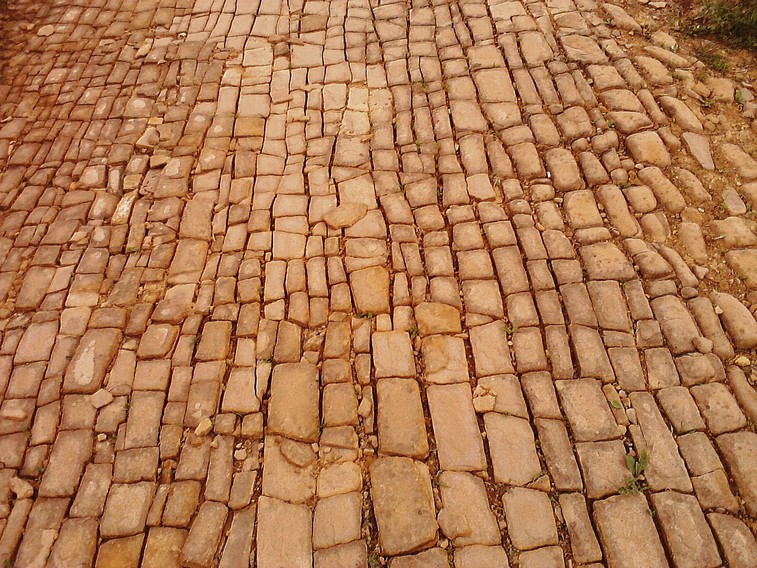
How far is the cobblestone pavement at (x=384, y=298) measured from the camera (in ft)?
11.3

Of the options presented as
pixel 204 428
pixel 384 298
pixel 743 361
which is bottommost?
pixel 204 428

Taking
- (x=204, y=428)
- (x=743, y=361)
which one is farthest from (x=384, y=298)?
(x=743, y=361)

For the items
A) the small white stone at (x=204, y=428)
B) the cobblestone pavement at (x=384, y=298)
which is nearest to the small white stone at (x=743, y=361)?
the cobblestone pavement at (x=384, y=298)

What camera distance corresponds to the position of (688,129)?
17.1 feet

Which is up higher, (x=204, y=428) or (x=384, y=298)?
(x=384, y=298)

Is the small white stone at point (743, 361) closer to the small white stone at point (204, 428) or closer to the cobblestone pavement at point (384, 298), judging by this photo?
the cobblestone pavement at point (384, 298)

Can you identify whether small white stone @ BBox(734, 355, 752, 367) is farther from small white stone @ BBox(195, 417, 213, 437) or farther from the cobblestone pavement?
small white stone @ BBox(195, 417, 213, 437)

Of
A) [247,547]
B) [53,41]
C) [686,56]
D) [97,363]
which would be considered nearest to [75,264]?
[97,363]

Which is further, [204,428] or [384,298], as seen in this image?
[384,298]

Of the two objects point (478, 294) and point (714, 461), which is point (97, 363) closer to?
point (478, 294)

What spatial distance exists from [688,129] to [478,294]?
2.62 meters

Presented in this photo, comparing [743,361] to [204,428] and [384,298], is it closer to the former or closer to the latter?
[384,298]

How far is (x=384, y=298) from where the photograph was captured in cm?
437

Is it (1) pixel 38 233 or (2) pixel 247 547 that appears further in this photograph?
(1) pixel 38 233
